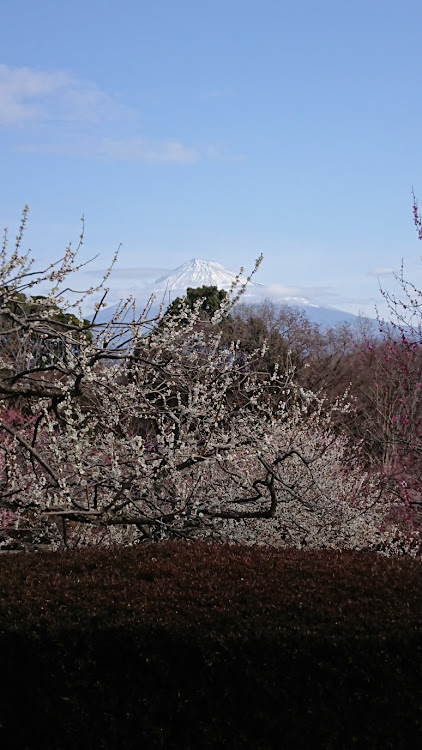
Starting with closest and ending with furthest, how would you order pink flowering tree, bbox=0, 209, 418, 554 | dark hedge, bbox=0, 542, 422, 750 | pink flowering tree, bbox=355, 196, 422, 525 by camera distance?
1. dark hedge, bbox=0, 542, 422, 750
2. pink flowering tree, bbox=0, 209, 418, 554
3. pink flowering tree, bbox=355, 196, 422, 525

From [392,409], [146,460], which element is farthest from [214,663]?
[392,409]

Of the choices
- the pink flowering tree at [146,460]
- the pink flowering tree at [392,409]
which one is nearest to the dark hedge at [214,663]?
the pink flowering tree at [146,460]

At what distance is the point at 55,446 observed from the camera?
578 cm

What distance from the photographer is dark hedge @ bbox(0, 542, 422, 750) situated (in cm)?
344

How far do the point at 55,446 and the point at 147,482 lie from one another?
0.83 m

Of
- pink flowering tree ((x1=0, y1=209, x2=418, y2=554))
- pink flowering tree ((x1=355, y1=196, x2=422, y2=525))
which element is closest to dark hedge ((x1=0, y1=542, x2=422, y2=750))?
pink flowering tree ((x1=0, y1=209, x2=418, y2=554))

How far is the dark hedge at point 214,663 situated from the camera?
3.44 metres

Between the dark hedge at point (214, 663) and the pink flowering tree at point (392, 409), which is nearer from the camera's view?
the dark hedge at point (214, 663)

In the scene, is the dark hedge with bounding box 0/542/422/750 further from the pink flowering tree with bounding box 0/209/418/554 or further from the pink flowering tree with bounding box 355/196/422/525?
the pink flowering tree with bounding box 355/196/422/525

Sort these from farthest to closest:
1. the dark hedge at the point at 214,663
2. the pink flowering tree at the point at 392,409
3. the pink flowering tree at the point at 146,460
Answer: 1. the pink flowering tree at the point at 392,409
2. the pink flowering tree at the point at 146,460
3. the dark hedge at the point at 214,663

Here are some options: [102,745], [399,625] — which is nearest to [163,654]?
[102,745]

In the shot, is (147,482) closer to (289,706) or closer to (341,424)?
(289,706)

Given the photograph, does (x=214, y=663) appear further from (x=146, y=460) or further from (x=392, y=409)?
(x=392, y=409)

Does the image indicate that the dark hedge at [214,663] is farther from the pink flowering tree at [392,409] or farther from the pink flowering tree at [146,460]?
the pink flowering tree at [392,409]
